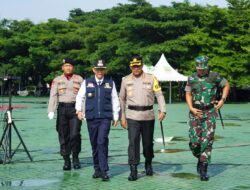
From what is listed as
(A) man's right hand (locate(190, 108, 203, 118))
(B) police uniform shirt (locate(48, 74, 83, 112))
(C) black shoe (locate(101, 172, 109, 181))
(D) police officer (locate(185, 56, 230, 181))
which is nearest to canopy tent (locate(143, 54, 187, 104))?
(B) police uniform shirt (locate(48, 74, 83, 112))

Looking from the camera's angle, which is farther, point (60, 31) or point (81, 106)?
point (60, 31)

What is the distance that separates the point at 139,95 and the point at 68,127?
1.47m

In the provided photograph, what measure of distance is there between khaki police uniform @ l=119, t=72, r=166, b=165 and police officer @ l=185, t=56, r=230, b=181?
47 centimetres

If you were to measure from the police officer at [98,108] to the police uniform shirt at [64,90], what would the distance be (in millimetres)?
657

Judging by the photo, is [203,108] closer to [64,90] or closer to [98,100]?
[98,100]

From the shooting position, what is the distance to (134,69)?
25.1ft

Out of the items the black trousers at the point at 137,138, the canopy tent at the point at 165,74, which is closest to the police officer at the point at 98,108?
the black trousers at the point at 137,138

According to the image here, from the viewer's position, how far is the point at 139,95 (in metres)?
7.64

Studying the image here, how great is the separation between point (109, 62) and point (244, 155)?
35.5 metres

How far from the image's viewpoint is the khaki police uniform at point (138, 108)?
7.59 m

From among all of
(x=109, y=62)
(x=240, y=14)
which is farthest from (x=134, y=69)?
(x=109, y=62)

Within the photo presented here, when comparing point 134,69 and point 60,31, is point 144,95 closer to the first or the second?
point 134,69

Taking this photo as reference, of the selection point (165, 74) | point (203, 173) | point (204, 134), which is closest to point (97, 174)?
point (203, 173)

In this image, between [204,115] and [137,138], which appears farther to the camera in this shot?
[137,138]
